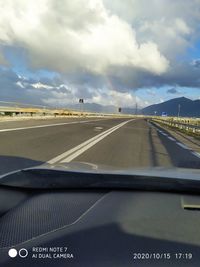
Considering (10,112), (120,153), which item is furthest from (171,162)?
(10,112)

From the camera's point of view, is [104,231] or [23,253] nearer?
[23,253]

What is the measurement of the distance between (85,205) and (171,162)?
10.8 meters

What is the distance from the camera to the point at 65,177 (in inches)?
165

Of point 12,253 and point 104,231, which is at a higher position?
point 104,231

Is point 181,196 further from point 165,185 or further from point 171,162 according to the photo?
point 171,162
